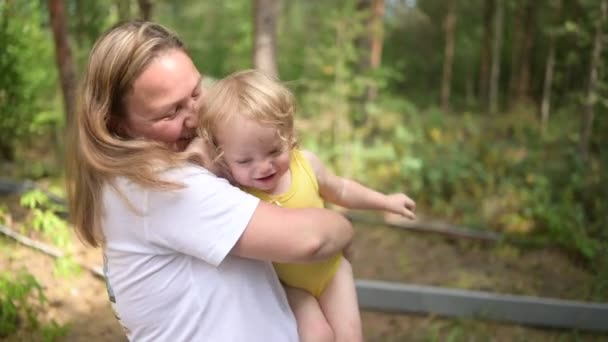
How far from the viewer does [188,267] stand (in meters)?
1.40

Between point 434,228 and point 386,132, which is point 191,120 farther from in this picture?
point 386,132

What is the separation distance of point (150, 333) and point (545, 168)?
19.1ft

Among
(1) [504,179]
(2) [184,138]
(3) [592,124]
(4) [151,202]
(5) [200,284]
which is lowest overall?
(1) [504,179]

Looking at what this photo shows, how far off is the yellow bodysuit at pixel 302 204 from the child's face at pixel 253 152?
9 cm

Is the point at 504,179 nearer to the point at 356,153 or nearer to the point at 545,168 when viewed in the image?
the point at 545,168

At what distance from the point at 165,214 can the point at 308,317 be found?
656 mm

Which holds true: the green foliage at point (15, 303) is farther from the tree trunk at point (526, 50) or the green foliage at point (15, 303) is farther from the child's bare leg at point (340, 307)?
the tree trunk at point (526, 50)

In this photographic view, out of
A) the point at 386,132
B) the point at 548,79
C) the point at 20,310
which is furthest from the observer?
the point at 548,79

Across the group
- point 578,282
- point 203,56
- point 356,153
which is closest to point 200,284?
point 578,282

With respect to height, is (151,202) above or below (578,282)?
above

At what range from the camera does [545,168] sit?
627 cm

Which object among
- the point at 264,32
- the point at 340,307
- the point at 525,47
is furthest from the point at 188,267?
the point at 525,47

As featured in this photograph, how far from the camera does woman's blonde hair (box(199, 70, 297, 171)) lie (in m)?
1.48

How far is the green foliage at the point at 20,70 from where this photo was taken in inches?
165
